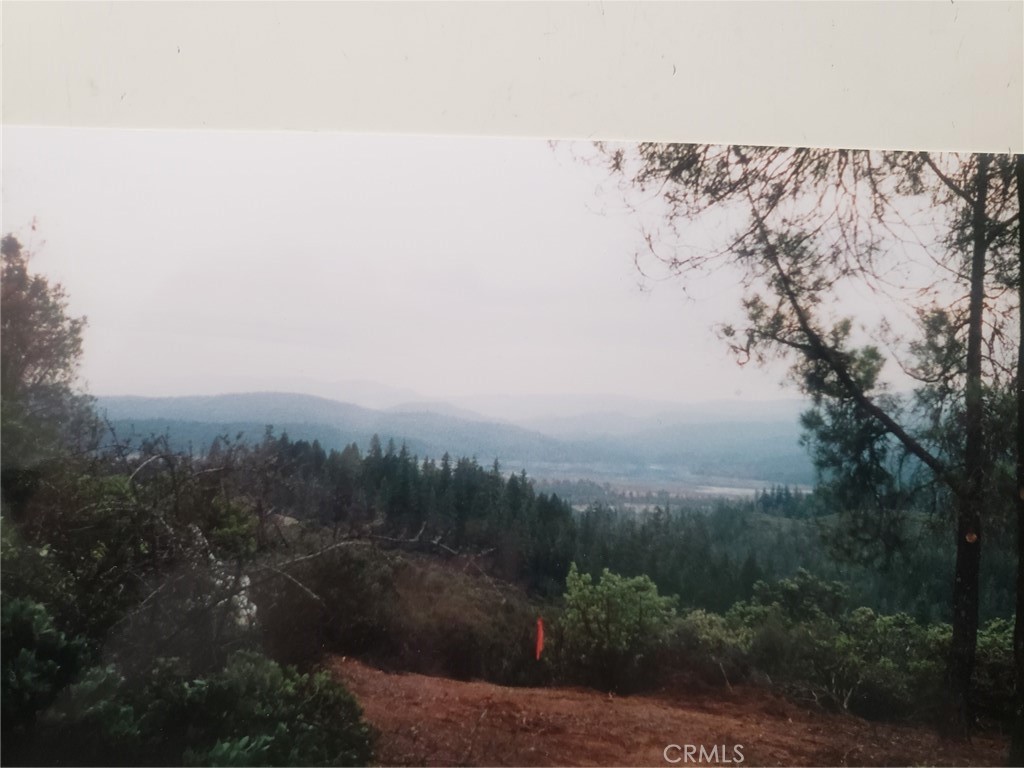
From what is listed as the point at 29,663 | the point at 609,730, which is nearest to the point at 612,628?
the point at 609,730

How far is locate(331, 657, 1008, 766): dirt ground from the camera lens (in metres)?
2.67

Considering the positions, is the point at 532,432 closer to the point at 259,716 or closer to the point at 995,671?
the point at 259,716

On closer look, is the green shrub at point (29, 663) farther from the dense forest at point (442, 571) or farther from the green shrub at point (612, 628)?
the green shrub at point (612, 628)

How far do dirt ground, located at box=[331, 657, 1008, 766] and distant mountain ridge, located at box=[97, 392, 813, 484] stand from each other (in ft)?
2.86

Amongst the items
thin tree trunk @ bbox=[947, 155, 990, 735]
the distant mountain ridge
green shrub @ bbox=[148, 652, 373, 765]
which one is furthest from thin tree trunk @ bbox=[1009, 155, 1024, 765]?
green shrub @ bbox=[148, 652, 373, 765]

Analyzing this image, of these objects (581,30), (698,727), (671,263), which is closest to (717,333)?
(671,263)

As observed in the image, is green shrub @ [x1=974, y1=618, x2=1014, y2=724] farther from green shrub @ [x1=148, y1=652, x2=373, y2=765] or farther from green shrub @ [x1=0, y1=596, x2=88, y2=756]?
green shrub @ [x1=0, y1=596, x2=88, y2=756]

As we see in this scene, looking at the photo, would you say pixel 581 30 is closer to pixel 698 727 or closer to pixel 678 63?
pixel 678 63

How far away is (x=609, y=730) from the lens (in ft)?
8.85

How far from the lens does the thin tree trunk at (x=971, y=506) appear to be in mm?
2811

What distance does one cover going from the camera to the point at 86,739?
2.51m

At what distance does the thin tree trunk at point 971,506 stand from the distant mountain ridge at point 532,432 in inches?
25.8

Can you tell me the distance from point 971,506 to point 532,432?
1.83 meters

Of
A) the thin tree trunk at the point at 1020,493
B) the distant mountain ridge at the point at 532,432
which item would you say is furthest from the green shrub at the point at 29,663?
A: the thin tree trunk at the point at 1020,493
